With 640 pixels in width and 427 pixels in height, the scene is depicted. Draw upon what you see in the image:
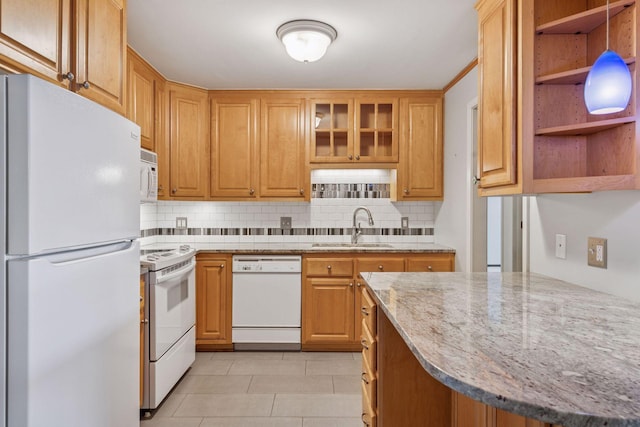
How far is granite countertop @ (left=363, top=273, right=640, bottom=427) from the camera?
651 mm

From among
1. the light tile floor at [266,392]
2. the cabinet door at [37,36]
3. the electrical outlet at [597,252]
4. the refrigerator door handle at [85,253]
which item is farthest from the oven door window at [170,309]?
the electrical outlet at [597,252]

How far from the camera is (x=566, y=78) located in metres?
1.46

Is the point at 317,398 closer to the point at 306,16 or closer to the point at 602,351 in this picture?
the point at 602,351

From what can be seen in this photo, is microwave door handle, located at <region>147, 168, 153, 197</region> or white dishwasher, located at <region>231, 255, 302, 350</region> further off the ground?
microwave door handle, located at <region>147, 168, 153, 197</region>

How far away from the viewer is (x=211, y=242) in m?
3.67

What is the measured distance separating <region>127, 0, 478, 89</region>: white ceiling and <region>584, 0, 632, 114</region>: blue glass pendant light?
1.09 m

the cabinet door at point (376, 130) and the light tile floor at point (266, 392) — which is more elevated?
the cabinet door at point (376, 130)

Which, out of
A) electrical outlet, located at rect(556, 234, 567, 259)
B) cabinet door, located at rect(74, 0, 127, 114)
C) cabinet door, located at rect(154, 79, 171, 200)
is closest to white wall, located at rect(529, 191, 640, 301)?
electrical outlet, located at rect(556, 234, 567, 259)

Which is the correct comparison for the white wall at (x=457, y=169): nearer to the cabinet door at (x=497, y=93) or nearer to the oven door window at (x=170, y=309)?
the cabinet door at (x=497, y=93)

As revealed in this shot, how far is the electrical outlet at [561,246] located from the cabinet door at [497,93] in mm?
394

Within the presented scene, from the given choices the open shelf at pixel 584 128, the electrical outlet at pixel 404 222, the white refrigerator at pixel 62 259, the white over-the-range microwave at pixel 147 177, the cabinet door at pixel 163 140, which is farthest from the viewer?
the electrical outlet at pixel 404 222

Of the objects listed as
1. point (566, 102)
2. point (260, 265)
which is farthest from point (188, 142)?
point (566, 102)

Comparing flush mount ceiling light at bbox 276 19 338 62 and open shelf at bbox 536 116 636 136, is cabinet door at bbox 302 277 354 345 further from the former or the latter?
open shelf at bbox 536 116 636 136

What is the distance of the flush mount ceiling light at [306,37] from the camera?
221 cm
